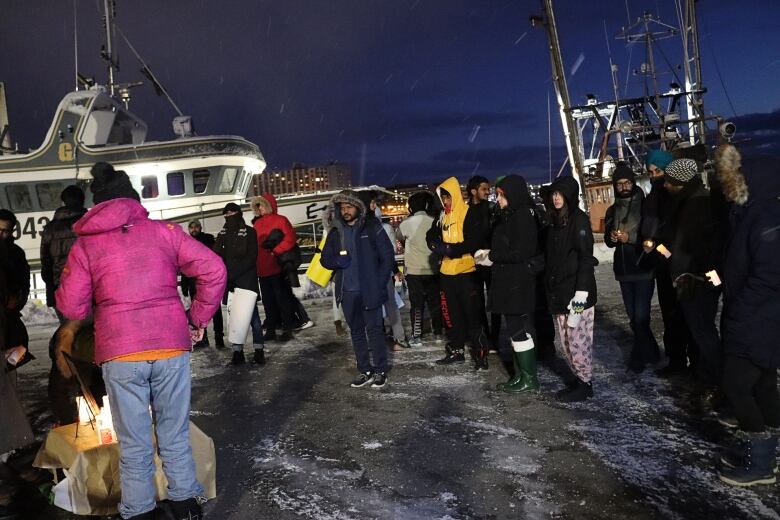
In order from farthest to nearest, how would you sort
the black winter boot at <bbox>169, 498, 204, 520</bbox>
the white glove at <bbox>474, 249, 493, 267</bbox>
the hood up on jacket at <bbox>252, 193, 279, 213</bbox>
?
the hood up on jacket at <bbox>252, 193, 279, 213</bbox> < the white glove at <bbox>474, 249, 493, 267</bbox> < the black winter boot at <bbox>169, 498, 204, 520</bbox>

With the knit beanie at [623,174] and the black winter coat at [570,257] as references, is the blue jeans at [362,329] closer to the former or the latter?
the black winter coat at [570,257]

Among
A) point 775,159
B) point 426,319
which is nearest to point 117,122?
point 426,319

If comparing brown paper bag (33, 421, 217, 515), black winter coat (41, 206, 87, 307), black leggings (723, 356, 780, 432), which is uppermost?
black winter coat (41, 206, 87, 307)

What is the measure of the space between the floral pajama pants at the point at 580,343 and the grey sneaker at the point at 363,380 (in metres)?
1.88

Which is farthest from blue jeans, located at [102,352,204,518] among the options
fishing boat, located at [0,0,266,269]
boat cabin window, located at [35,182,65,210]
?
boat cabin window, located at [35,182,65,210]

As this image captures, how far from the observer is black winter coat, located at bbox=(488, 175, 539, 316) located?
16.4ft

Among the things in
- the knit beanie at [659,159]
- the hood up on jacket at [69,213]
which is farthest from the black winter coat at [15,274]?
the knit beanie at [659,159]

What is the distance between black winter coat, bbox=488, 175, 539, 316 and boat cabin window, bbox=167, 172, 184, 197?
11.7 metres

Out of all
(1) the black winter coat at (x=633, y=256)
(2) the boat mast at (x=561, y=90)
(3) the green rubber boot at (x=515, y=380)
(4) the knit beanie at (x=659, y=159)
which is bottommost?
(3) the green rubber boot at (x=515, y=380)

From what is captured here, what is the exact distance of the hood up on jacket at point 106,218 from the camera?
2.86m

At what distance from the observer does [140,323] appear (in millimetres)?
2879

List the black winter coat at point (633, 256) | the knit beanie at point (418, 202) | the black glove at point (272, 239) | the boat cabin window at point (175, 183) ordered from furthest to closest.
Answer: the boat cabin window at point (175, 183) < the black glove at point (272, 239) < the knit beanie at point (418, 202) < the black winter coat at point (633, 256)

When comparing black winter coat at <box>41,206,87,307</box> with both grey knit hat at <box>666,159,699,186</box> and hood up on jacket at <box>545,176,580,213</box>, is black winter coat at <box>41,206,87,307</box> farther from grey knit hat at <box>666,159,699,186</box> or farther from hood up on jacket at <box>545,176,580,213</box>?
grey knit hat at <box>666,159,699,186</box>

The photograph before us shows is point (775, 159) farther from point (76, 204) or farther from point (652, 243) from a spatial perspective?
point (76, 204)
